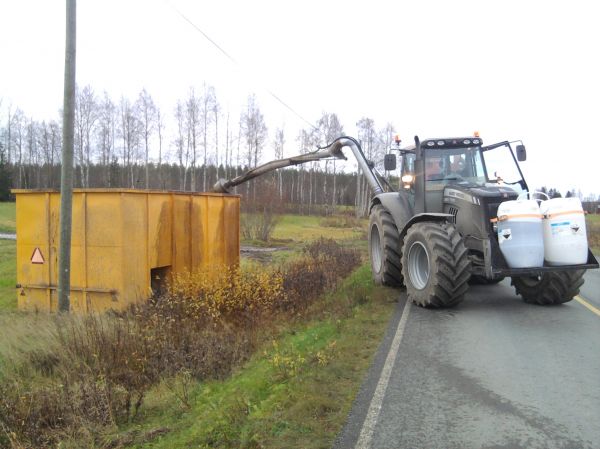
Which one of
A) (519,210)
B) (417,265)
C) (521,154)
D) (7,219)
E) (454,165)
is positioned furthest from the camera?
(7,219)

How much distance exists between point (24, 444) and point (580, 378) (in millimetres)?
5541

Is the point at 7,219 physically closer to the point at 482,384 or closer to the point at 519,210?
the point at 519,210

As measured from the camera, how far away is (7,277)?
50.8ft

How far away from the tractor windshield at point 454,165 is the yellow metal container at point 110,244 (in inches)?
225

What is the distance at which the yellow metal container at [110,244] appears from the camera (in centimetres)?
1037

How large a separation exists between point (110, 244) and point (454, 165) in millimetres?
6970

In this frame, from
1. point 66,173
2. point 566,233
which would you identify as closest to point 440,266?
point 566,233

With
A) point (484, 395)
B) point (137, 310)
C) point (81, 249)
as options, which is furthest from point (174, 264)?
point (484, 395)

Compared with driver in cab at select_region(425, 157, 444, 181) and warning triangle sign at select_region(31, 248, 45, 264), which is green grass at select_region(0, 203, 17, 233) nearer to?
warning triangle sign at select_region(31, 248, 45, 264)

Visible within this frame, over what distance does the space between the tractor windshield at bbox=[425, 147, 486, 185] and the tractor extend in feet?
0.06

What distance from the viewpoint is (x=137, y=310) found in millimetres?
8992

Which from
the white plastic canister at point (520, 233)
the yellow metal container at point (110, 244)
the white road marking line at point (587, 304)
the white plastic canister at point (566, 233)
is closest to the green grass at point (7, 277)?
the yellow metal container at point (110, 244)

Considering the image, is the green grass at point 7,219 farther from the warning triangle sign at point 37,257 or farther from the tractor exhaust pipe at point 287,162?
the warning triangle sign at point 37,257

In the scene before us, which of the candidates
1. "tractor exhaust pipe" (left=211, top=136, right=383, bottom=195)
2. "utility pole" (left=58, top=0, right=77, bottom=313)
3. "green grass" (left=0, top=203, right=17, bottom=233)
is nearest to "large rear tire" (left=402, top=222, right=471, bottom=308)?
"tractor exhaust pipe" (left=211, top=136, right=383, bottom=195)
